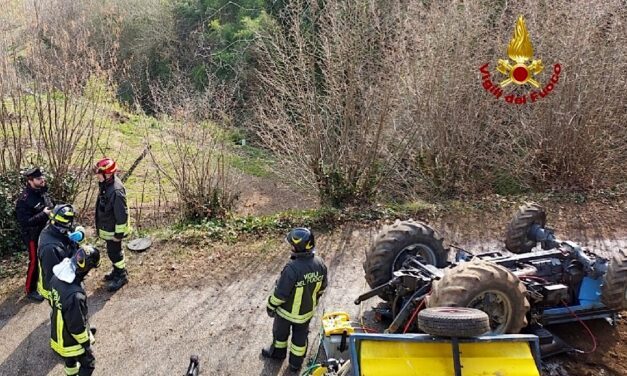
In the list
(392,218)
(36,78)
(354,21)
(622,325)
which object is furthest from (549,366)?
(36,78)

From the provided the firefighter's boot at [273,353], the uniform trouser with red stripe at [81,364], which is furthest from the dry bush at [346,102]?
the uniform trouser with red stripe at [81,364]

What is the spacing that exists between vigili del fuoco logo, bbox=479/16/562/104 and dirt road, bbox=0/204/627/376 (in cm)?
279

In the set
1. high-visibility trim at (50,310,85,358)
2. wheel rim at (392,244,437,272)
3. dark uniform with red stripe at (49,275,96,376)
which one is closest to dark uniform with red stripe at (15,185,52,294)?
dark uniform with red stripe at (49,275,96,376)

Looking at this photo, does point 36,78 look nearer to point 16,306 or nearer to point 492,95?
point 16,306

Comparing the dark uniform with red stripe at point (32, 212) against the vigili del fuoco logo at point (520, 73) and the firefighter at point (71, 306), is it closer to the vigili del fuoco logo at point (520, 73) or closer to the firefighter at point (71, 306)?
the firefighter at point (71, 306)

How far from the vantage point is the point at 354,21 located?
34.0 ft

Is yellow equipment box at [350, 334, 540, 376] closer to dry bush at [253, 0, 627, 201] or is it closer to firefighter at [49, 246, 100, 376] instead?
firefighter at [49, 246, 100, 376]

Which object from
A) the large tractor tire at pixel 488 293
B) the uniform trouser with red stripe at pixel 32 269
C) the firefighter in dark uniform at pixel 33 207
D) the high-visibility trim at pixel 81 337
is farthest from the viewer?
the uniform trouser with red stripe at pixel 32 269

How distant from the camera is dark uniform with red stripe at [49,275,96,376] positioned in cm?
525

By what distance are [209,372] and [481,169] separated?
771 cm

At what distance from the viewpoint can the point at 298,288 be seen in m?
5.73

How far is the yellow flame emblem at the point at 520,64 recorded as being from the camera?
10266mm

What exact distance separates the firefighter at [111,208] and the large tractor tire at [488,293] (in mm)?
4346

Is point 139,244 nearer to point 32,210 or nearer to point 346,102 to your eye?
point 32,210
